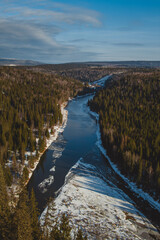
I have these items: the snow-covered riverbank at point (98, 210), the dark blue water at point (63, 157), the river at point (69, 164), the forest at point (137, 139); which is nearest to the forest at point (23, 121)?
the dark blue water at point (63, 157)

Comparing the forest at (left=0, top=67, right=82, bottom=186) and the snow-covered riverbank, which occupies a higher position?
the forest at (left=0, top=67, right=82, bottom=186)

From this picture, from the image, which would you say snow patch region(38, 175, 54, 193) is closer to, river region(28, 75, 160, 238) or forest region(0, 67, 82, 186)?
river region(28, 75, 160, 238)

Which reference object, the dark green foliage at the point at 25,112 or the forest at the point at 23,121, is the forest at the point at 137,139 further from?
the dark green foliage at the point at 25,112

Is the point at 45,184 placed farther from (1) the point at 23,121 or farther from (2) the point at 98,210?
(1) the point at 23,121

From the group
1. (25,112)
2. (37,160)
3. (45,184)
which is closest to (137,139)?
(37,160)

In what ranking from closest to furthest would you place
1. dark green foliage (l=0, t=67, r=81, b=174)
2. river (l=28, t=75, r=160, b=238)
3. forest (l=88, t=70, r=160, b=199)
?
1. river (l=28, t=75, r=160, b=238)
2. forest (l=88, t=70, r=160, b=199)
3. dark green foliage (l=0, t=67, r=81, b=174)

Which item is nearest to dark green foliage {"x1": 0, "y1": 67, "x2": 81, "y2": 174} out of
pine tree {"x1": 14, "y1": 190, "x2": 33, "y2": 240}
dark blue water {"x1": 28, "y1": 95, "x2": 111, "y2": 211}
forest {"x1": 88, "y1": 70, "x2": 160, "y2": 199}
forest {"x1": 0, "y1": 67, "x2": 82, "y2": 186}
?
forest {"x1": 0, "y1": 67, "x2": 82, "y2": 186}
